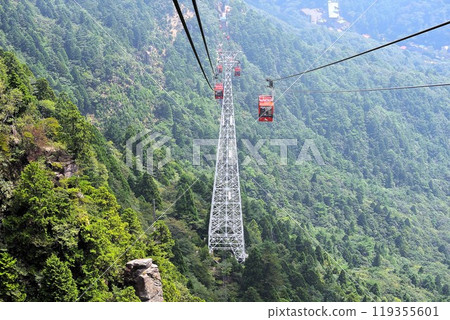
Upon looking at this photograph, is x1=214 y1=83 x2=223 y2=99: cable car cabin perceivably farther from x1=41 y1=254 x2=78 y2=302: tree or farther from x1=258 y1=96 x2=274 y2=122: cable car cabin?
x1=41 y1=254 x2=78 y2=302: tree

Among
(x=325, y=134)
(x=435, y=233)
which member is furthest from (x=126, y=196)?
(x=325, y=134)

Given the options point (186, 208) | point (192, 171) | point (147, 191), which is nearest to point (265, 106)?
point (186, 208)

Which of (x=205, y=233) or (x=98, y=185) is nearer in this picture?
(x=98, y=185)

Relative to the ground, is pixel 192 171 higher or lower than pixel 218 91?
lower

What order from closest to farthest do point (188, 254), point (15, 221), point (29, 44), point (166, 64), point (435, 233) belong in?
point (15, 221), point (188, 254), point (29, 44), point (435, 233), point (166, 64)

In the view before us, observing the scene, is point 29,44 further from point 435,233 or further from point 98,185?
point 435,233

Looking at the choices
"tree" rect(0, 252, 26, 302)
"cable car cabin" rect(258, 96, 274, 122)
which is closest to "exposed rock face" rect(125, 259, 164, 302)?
"tree" rect(0, 252, 26, 302)

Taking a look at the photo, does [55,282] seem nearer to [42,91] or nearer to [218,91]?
[42,91]
